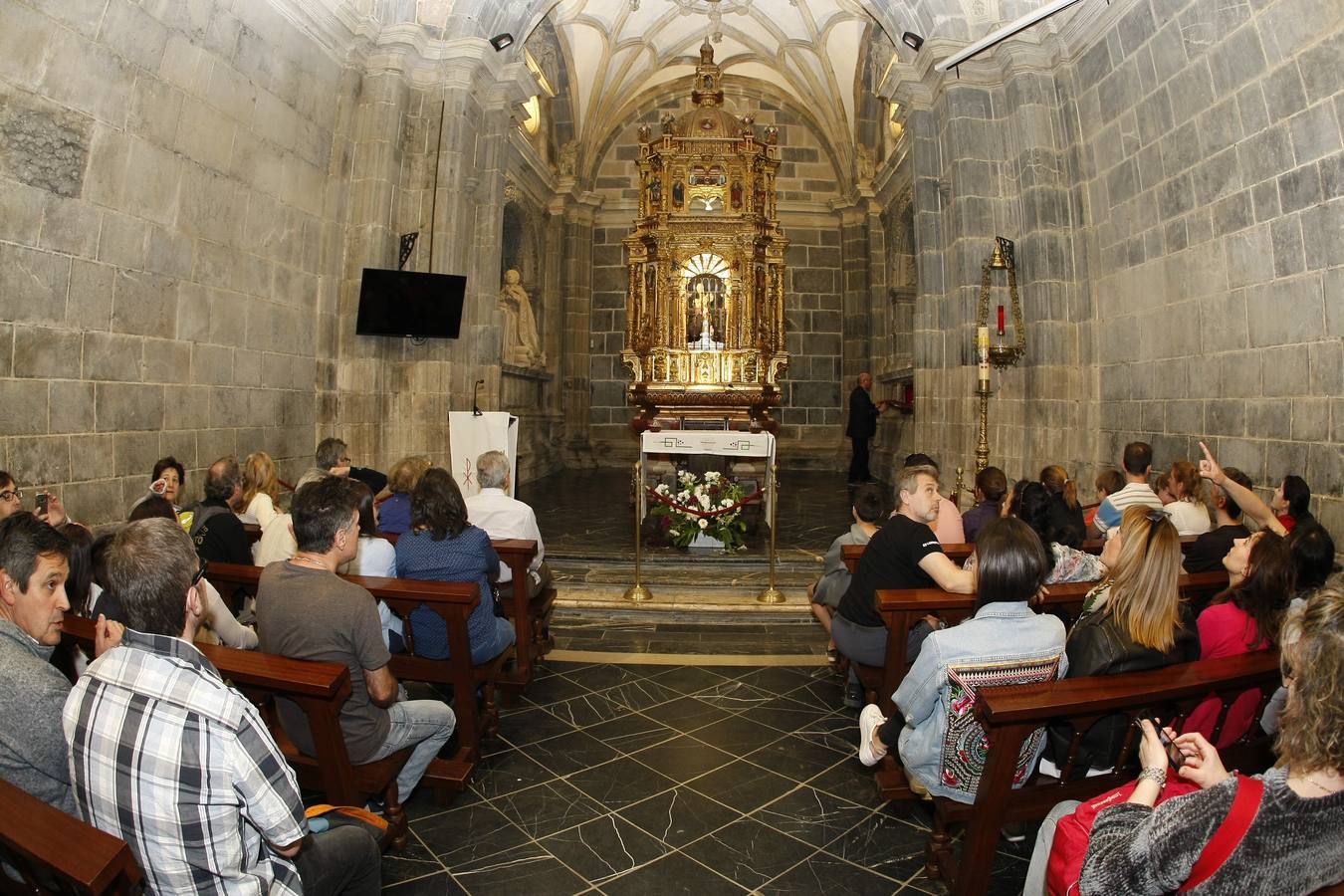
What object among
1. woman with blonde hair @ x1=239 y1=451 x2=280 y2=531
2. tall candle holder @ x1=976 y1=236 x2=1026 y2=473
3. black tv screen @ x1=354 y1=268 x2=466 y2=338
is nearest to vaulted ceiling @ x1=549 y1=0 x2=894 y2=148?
tall candle holder @ x1=976 y1=236 x2=1026 y2=473

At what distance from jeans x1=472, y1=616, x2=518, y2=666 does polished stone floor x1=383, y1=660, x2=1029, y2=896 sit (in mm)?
406

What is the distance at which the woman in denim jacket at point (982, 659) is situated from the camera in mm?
2555

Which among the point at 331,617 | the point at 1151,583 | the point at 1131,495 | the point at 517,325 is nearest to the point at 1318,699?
the point at 1151,583

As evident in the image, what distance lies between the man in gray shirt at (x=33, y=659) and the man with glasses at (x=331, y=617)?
0.57m

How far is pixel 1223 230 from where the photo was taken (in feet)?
18.5

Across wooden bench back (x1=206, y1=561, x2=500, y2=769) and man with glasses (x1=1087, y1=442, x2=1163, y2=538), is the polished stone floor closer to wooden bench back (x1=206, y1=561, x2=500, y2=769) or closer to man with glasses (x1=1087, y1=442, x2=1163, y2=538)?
wooden bench back (x1=206, y1=561, x2=500, y2=769)

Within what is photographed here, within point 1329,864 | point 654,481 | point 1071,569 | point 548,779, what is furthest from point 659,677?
point 654,481

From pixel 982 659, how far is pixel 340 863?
1920 millimetres

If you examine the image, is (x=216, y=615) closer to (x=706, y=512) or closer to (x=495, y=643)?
(x=495, y=643)

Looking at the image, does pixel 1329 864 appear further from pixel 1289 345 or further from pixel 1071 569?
pixel 1289 345

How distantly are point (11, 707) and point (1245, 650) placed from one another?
11.5ft

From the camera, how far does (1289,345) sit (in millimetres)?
5070

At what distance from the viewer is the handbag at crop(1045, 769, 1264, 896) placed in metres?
1.42

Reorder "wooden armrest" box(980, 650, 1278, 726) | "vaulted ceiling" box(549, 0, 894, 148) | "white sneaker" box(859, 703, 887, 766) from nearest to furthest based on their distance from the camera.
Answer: "wooden armrest" box(980, 650, 1278, 726) < "white sneaker" box(859, 703, 887, 766) < "vaulted ceiling" box(549, 0, 894, 148)
